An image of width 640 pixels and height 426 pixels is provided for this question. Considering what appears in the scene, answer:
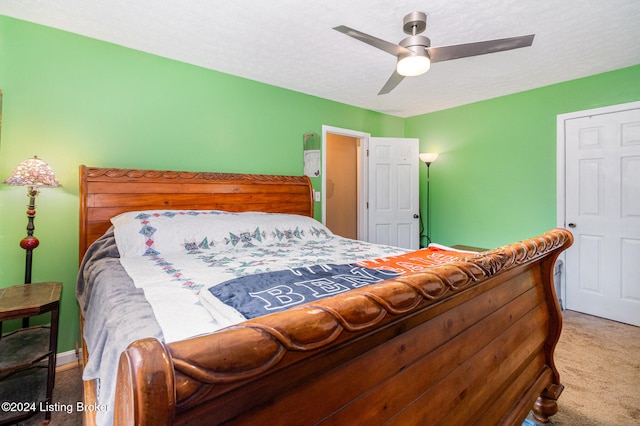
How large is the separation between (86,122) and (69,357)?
5.91 ft

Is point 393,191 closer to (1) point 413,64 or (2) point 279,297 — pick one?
(1) point 413,64

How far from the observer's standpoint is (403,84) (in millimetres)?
3354

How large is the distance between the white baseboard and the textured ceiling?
2431 mm

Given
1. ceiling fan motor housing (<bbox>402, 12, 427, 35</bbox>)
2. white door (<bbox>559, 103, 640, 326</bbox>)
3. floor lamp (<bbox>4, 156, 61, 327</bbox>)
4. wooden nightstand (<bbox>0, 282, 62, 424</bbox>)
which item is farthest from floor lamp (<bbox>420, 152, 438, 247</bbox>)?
Result: wooden nightstand (<bbox>0, 282, 62, 424</bbox>)

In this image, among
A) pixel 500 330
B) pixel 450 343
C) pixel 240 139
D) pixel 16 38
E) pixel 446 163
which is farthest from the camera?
pixel 446 163

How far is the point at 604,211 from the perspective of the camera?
10.1ft

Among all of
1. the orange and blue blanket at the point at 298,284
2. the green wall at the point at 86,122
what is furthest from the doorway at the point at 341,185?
the orange and blue blanket at the point at 298,284

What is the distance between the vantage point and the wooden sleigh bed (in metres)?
0.43

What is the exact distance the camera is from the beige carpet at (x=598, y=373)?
1.72 m

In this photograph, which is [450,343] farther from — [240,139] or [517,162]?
[517,162]

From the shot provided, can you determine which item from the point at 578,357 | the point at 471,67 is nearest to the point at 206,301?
the point at 578,357

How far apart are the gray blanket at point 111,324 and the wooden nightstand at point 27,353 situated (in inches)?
11.5

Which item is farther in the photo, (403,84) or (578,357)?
(403,84)

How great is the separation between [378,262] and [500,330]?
0.68 metres
